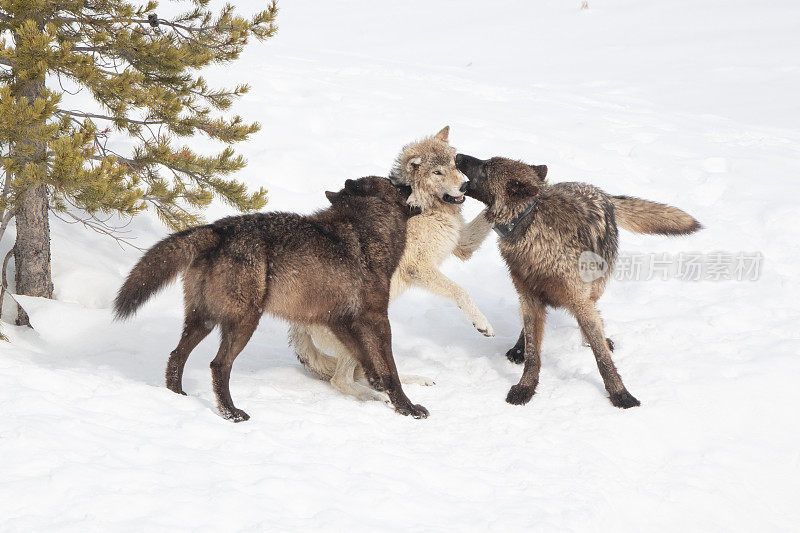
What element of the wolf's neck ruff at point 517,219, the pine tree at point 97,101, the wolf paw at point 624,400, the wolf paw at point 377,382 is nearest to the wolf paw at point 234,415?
the wolf paw at point 377,382

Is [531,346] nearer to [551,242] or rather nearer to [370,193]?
[551,242]

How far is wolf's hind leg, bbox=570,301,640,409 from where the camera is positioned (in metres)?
5.67

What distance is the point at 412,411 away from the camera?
5559 millimetres

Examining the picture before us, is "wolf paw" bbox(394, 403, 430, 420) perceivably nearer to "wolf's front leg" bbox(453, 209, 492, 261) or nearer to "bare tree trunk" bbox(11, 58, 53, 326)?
"wolf's front leg" bbox(453, 209, 492, 261)

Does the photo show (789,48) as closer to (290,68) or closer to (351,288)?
(290,68)

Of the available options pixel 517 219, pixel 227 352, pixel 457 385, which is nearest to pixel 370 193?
pixel 517 219

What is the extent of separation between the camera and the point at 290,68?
1503 cm

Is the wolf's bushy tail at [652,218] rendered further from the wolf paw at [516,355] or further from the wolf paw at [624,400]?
the wolf paw at [624,400]

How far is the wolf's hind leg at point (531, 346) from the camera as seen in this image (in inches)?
236

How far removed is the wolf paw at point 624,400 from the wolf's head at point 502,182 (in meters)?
1.78

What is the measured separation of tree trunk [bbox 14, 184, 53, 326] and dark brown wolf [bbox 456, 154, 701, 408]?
4.39m

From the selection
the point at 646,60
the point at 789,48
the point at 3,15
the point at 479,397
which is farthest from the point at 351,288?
the point at 789,48

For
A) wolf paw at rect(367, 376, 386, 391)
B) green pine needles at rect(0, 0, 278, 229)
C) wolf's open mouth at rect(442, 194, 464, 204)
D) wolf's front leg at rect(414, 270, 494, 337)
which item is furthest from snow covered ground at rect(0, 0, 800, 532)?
wolf's open mouth at rect(442, 194, 464, 204)

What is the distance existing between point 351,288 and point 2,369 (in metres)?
2.62
